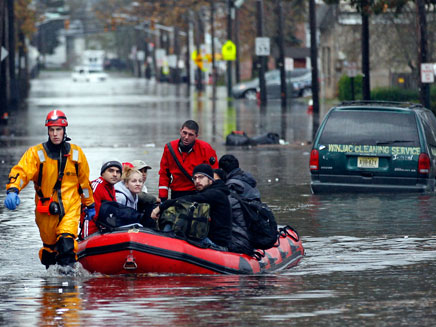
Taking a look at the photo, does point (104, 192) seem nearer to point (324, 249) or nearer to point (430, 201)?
point (324, 249)

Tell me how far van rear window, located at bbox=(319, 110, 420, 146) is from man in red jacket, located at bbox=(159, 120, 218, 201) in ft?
17.6

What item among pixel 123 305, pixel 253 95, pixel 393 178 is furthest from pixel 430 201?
pixel 253 95

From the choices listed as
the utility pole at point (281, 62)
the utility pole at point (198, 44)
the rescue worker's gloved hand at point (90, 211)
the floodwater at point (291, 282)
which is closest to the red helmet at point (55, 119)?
the rescue worker's gloved hand at point (90, 211)

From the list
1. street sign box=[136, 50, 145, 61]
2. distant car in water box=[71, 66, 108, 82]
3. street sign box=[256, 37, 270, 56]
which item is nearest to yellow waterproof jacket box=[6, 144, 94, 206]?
street sign box=[256, 37, 270, 56]

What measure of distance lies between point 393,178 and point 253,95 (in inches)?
1970

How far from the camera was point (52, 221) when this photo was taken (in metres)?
11.5

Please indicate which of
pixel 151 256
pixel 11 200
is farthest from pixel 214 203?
pixel 11 200

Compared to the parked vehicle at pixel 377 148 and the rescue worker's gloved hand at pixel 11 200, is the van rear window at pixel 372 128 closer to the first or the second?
the parked vehicle at pixel 377 148

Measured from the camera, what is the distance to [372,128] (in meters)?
18.4

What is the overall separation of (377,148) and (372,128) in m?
0.32

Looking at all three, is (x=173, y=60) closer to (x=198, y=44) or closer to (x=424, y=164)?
(x=198, y=44)

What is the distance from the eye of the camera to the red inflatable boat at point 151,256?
11.1m

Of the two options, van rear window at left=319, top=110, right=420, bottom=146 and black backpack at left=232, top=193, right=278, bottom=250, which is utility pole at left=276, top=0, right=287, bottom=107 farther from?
black backpack at left=232, top=193, right=278, bottom=250

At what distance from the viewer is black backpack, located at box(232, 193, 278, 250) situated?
11734 millimetres
